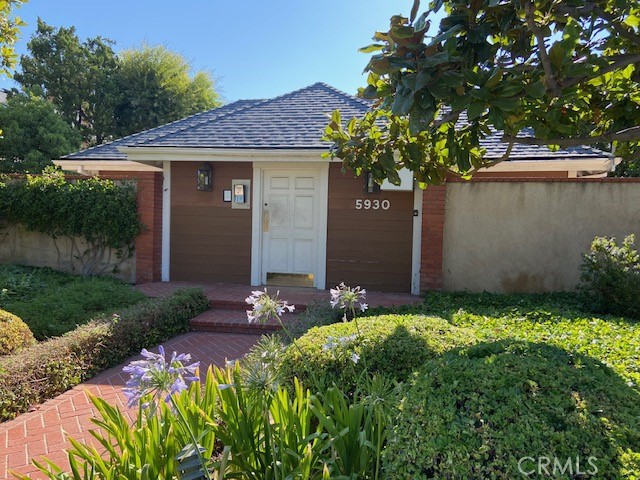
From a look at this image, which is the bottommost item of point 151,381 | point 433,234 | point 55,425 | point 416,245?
point 55,425

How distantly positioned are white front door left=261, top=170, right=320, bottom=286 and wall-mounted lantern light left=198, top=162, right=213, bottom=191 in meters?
1.04

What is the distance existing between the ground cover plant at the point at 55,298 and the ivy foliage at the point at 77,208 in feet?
2.74

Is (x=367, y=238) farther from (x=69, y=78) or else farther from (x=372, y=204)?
(x=69, y=78)

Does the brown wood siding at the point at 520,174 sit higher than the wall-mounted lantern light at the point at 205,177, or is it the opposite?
the brown wood siding at the point at 520,174

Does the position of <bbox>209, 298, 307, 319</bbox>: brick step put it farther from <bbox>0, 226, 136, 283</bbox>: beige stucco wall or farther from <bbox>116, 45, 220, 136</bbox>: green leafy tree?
<bbox>116, 45, 220, 136</bbox>: green leafy tree

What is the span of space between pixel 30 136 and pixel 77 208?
12345 mm

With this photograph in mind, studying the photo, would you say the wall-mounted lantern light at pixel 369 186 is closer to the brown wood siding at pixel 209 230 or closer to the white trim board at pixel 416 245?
the white trim board at pixel 416 245

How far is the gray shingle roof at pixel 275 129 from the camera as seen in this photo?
318 inches

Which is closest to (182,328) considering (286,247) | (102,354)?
(102,354)

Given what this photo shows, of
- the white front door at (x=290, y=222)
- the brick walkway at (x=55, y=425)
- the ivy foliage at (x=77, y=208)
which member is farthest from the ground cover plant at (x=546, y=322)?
the ivy foliage at (x=77, y=208)

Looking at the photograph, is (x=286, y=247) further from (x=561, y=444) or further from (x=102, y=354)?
(x=561, y=444)

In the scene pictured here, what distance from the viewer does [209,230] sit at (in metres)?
8.86

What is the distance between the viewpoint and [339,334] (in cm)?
343
